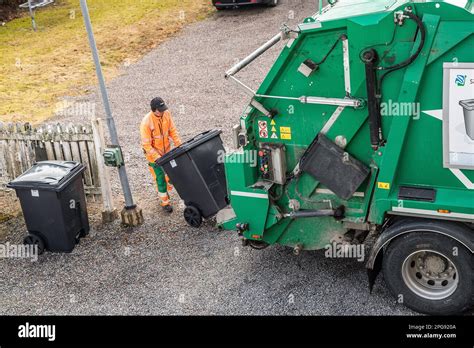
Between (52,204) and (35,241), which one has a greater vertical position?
(52,204)

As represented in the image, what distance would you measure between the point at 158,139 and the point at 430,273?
401 cm

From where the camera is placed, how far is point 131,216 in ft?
26.9

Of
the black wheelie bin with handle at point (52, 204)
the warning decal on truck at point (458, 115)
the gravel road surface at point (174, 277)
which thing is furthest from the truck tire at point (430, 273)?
the black wheelie bin with handle at point (52, 204)

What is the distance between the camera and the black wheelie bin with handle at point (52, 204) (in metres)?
7.50

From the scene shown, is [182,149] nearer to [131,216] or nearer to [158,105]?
[158,105]

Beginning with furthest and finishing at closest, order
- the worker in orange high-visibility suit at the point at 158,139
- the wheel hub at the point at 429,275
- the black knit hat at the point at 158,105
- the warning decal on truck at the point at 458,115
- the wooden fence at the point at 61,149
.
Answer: the wooden fence at the point at 61,149
the worker in orange high-visibility suit at the point at 158,139
the black knit hat at the point at 158,105
the wheel hub at the point at 429,275
the warning decal on truck at the point at 458,115

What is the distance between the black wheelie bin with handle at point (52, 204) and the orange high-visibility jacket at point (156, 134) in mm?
934

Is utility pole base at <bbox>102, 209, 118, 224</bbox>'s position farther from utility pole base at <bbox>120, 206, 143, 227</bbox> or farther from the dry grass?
the dry grass

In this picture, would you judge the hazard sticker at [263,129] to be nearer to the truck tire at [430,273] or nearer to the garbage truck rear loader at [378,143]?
the garbage truck rear loader at [378,143]

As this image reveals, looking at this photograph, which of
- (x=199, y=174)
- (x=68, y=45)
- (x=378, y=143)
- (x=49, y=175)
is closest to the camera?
(x=378, y=143)

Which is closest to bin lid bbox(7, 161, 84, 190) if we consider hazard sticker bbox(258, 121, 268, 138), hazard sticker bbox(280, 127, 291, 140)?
hazard sticker bbox(258, 121, 268, 138)

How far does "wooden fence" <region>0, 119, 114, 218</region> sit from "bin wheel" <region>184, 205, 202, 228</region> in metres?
1.14

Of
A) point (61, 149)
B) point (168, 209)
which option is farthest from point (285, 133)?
point (61, 149)

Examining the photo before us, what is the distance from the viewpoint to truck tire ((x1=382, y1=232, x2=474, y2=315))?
5562 millimetres
